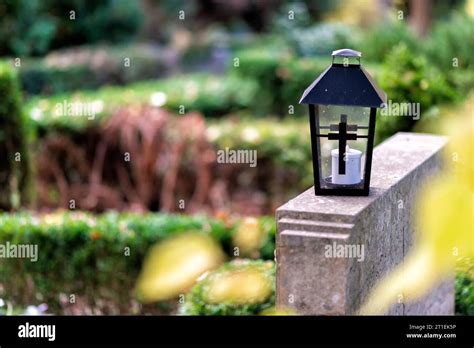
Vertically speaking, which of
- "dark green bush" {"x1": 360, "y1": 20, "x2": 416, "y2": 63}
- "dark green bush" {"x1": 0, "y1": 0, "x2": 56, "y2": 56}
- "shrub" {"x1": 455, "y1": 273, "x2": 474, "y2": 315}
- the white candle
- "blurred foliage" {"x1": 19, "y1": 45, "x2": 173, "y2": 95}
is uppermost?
"dark green bush" {"x1": 0, "y1": 0, "x2": 56, "y2": 56}

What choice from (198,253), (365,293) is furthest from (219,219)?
(365,293)

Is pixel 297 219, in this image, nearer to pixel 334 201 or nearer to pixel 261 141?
pixel 334 201

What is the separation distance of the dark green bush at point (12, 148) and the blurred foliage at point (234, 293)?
3.37m

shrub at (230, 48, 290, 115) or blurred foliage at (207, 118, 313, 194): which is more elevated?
shrub at (230, 48, 290, 115)

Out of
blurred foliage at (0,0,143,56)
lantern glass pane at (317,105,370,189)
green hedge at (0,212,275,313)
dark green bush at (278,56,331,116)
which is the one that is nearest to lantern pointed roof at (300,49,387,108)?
lantern glass pane at (317,105,370,189)

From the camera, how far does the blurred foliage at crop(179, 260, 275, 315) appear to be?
11.6 feet

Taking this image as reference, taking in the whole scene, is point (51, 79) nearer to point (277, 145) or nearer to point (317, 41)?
point (317, 41)

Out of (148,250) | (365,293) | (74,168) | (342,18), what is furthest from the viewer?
(342,18)

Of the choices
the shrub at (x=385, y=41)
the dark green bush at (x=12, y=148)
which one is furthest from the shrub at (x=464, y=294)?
the shrub at (x=385, y=41)

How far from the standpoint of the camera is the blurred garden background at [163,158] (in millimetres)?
4812

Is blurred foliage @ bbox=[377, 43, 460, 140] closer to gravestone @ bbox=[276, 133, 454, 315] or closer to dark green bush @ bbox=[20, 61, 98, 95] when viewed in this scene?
gravestone @ bbox=[276, 133, 454, 315]

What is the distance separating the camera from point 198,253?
4852 mm

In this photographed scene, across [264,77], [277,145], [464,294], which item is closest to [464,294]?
[464,294]
